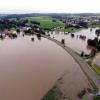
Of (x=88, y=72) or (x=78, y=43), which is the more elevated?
(x=88, y=72)

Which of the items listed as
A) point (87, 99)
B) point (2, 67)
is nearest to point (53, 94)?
point (87, 99)

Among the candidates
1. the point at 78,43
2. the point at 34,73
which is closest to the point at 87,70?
the point at 34,73

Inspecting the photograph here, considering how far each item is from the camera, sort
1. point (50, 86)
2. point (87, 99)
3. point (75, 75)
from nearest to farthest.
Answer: point (87, 99) < point (50, 86) < point (75, 75)

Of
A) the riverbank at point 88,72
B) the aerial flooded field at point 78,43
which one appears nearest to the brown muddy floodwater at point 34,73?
the riverbank at point 88,72

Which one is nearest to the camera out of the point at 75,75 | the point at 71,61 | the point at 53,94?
the point at 53,94

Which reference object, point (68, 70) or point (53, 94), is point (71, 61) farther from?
point (53, 94)

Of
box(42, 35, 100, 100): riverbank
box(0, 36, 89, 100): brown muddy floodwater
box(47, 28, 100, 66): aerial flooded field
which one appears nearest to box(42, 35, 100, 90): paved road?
box(42, 35, 100, 100): riverbank

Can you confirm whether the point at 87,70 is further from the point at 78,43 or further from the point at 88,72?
the point at 78,43

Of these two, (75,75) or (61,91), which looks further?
(75,75)

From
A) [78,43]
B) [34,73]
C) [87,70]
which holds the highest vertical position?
[87,70]
